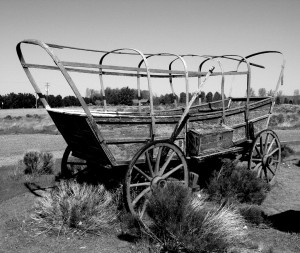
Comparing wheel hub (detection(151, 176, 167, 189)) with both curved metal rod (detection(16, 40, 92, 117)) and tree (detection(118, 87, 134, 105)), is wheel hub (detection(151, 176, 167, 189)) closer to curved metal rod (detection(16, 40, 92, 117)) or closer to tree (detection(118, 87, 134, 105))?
curved metal rod (detection(16, 40, 92, 117))

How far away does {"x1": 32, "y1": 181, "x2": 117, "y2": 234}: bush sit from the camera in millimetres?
4688

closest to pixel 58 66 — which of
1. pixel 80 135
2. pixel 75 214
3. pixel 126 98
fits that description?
pixel 80 135

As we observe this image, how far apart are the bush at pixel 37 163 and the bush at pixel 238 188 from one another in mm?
4137

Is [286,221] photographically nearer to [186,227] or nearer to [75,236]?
[186,227]

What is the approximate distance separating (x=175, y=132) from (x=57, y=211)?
212 centimetres

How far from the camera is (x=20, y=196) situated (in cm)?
640

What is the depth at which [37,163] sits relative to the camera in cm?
823

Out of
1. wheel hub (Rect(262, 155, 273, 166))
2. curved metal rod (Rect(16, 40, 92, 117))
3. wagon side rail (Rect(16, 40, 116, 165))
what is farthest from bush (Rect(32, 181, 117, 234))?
wheel hub (Rect(262, 155, 273, 166))

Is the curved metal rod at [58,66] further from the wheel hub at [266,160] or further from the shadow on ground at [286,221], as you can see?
the wheel hub at [266,160]

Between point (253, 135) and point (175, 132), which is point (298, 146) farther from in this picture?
point (175, 132)

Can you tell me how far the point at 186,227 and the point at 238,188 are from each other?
259 cm

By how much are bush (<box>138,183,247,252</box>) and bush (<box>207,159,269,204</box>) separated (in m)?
1.82

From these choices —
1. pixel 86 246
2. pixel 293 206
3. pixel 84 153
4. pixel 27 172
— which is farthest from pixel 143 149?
pixel 27 172

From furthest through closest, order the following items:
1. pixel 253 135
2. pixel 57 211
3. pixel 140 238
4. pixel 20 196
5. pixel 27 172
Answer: pixel 27 172
pixel 253 135
pixel 20 196
pixel 57 211
pixel 140 238
